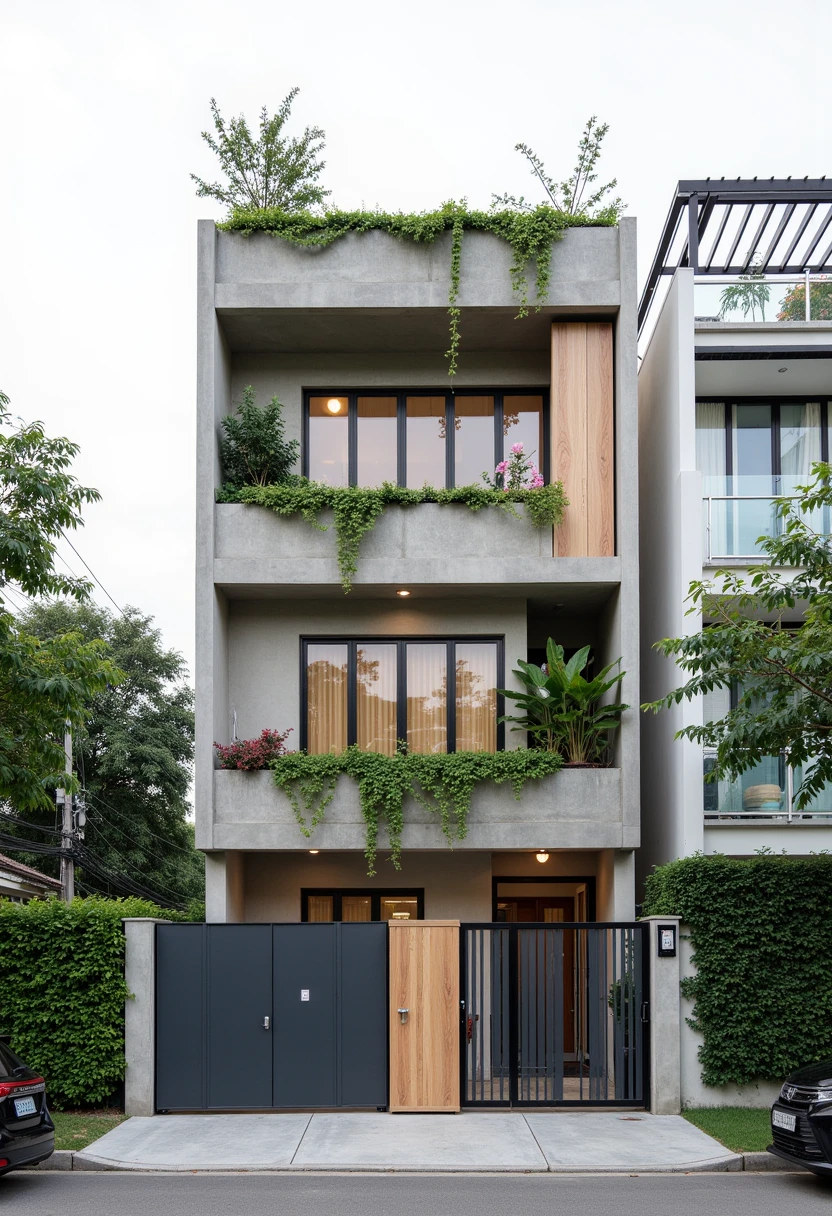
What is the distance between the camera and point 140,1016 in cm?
1373

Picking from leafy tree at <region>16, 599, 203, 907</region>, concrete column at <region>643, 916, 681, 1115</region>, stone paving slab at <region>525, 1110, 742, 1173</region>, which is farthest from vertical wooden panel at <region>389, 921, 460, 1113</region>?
leafy tree at <region>16, 599, 203, 907</region>

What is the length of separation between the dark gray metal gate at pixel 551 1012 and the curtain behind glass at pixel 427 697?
11.1 ft

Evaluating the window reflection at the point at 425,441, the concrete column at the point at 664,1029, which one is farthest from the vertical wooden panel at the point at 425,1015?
the window reflection at the point at 425,441

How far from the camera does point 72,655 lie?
45.4ft

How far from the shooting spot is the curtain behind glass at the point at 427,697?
16.7m

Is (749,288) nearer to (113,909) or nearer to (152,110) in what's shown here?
(152,110)

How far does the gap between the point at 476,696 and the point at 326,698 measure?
7.46 feet

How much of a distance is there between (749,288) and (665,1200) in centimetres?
1285

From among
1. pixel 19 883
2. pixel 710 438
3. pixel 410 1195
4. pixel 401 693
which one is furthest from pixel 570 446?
pixel 19 883

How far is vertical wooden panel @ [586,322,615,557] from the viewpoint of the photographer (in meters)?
16.4

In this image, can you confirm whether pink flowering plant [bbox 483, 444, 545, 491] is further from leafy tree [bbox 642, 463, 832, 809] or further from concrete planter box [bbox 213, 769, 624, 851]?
concrete planter box [bbox 213, 769, 624, 851]

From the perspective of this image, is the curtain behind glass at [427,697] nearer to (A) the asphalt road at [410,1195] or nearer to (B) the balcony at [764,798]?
(B) the balcony at [764,798]

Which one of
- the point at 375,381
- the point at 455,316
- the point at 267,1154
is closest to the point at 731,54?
the point at 455,316

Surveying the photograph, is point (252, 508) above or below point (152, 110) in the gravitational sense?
below
